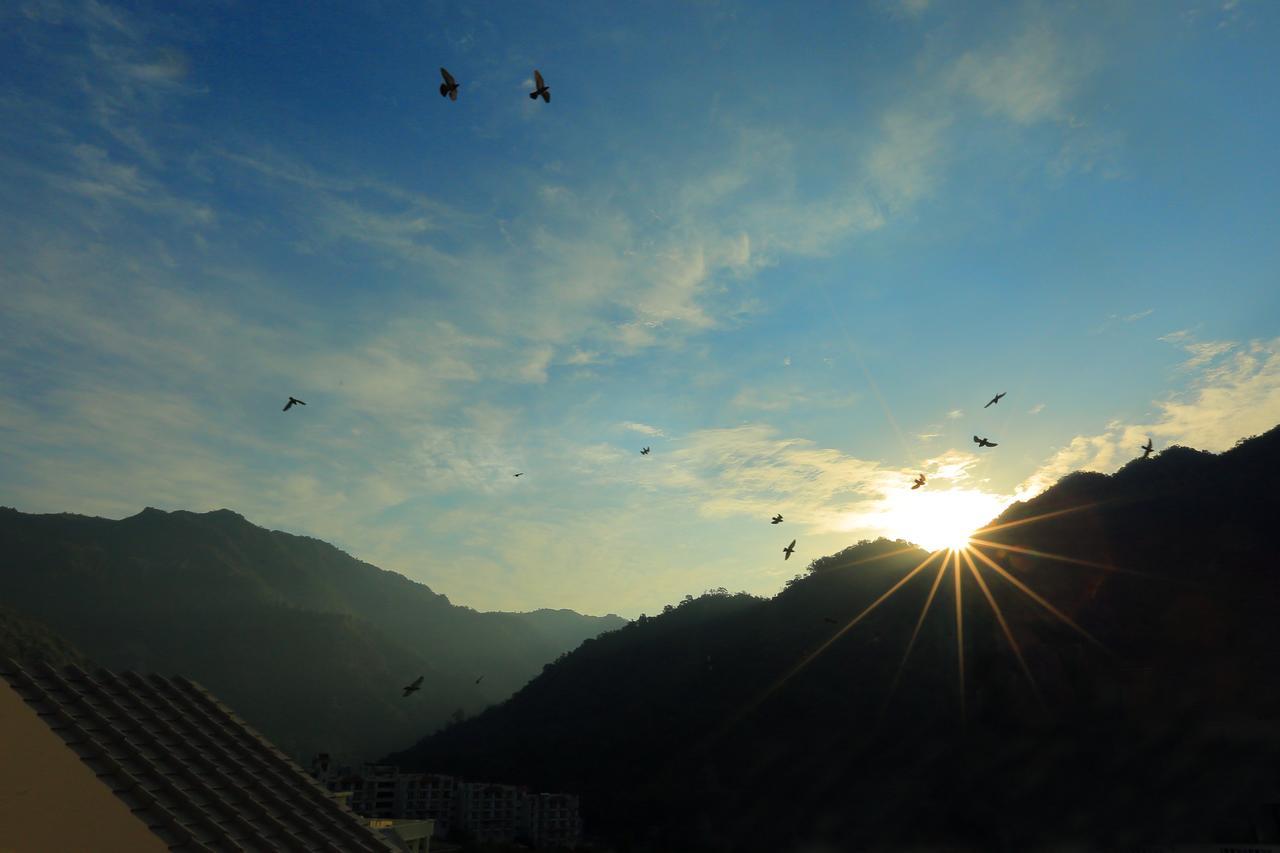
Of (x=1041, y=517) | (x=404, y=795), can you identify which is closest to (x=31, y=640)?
(x=404, y=795)

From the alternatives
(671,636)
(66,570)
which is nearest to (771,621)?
(671,636)

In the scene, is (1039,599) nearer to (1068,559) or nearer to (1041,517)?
(1068,559)

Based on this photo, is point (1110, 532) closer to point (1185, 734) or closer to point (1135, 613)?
point (1135, 613)

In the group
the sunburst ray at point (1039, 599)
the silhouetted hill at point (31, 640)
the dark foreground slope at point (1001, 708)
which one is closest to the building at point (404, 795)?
the dark foreground slope at point (1001, 708)

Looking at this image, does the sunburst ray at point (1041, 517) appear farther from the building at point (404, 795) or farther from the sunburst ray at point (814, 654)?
the building at point (404, 795)

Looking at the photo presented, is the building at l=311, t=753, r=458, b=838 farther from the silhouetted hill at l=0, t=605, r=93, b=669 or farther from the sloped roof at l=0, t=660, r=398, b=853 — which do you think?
the sloped roof at l=0, t=660, r=398, b=853
